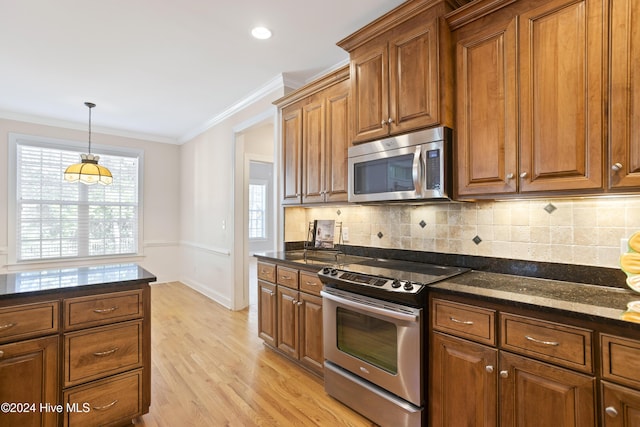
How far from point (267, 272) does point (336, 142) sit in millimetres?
1402

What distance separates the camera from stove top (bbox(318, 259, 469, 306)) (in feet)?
5.97

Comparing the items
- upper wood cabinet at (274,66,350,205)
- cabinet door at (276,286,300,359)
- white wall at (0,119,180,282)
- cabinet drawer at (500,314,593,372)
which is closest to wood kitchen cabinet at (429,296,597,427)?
cabinet drawer at (500,314,593,372)

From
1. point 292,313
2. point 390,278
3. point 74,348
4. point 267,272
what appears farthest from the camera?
point 267,272

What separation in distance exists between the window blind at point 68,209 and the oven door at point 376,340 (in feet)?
16.4

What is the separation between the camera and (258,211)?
31.0 feet

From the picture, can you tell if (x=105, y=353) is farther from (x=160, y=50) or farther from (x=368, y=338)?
(x=160, y=50)

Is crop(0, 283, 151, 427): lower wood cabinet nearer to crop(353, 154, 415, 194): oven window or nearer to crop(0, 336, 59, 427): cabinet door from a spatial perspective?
crop(0, 336, 59, 427): cabinet door

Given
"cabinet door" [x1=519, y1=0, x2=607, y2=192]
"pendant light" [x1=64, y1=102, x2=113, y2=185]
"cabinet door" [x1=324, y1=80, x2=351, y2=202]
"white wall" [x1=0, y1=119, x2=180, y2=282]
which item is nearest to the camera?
"cabinet door" [x1=519, y1=0, x2=607, y2=192]

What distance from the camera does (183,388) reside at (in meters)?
2.49

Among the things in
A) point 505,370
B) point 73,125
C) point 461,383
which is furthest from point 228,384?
point 73,125

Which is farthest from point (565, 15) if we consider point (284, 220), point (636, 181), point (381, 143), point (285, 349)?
point (285, 349)

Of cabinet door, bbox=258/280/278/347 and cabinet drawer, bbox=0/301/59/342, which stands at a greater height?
cabinet drawer, bbox=0/301/59/342

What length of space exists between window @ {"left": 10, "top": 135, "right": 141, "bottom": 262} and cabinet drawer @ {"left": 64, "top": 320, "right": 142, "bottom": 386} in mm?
4320

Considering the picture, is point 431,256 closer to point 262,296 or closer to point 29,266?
point 262,296
